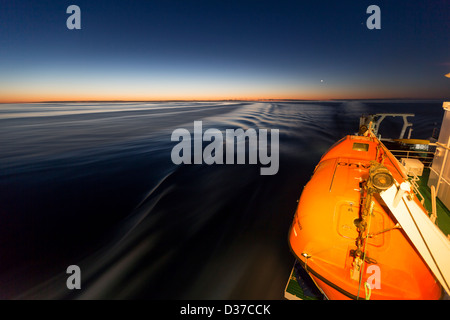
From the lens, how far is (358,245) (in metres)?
3.41

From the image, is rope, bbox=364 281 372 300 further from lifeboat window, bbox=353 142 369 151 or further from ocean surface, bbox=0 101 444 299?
lifeboat window, bbox=353 142 369 151

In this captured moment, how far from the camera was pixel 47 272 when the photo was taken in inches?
250

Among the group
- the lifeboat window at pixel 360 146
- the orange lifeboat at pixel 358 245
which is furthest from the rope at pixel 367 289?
the lifeboat window at pixel 360 146

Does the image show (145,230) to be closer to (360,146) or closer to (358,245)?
(358,245)

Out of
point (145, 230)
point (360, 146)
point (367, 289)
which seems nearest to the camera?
point (367, 289)

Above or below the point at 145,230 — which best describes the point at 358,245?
above

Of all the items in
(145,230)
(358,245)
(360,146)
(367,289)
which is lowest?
(145,230)

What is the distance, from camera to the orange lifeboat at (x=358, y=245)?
3.25 metres

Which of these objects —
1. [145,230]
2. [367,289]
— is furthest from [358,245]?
[145,230]

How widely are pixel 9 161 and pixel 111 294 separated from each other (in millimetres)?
20407

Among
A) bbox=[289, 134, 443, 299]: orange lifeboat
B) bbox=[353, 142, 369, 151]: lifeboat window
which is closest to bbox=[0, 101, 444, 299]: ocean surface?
bbox=[289, 134, 443, 299]: orange lifeboat

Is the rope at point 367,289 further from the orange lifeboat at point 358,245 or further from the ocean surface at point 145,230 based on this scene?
the ocean surface at point 145,230
